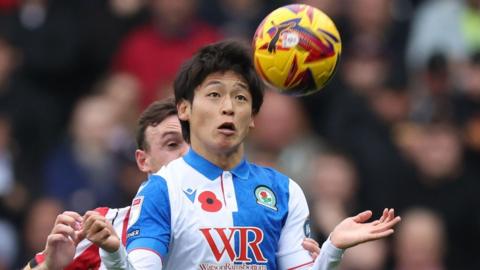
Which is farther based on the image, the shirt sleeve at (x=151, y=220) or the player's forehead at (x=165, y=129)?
the player's forehead at (x=165, y=129)

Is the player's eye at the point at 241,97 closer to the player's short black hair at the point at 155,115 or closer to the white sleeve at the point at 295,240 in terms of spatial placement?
the white sleeve at the point at 295,240

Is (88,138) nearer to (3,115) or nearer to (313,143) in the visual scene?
(3,115)

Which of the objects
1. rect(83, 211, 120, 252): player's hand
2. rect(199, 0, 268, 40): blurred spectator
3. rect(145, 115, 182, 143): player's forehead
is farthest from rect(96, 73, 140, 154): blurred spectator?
rect(83, 211, 120, 252): player's hand

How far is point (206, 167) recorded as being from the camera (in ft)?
26.2

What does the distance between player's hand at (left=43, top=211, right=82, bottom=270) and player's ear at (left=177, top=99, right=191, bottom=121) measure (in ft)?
2.79

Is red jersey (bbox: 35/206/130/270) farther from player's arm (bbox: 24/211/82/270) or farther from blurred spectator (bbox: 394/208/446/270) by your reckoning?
blurred spectator (bbox: 394/208/446/270)

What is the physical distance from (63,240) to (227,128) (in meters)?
1.06

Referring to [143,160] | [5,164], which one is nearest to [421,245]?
[5,164]

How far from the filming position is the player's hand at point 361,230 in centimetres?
755

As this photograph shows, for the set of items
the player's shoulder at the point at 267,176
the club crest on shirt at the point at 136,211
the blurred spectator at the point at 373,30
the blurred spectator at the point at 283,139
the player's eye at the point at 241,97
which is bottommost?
the club crest on shirt at the point at 136,211

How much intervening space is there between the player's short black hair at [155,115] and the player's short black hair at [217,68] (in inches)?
25.2

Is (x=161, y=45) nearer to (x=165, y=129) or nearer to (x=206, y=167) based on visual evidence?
(x=165, y=129)

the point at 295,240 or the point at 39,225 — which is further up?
the point at 39,225

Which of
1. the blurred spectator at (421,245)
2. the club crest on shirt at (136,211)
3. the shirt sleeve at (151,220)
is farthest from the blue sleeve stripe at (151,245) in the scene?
the blurred spectator at (421,245)
